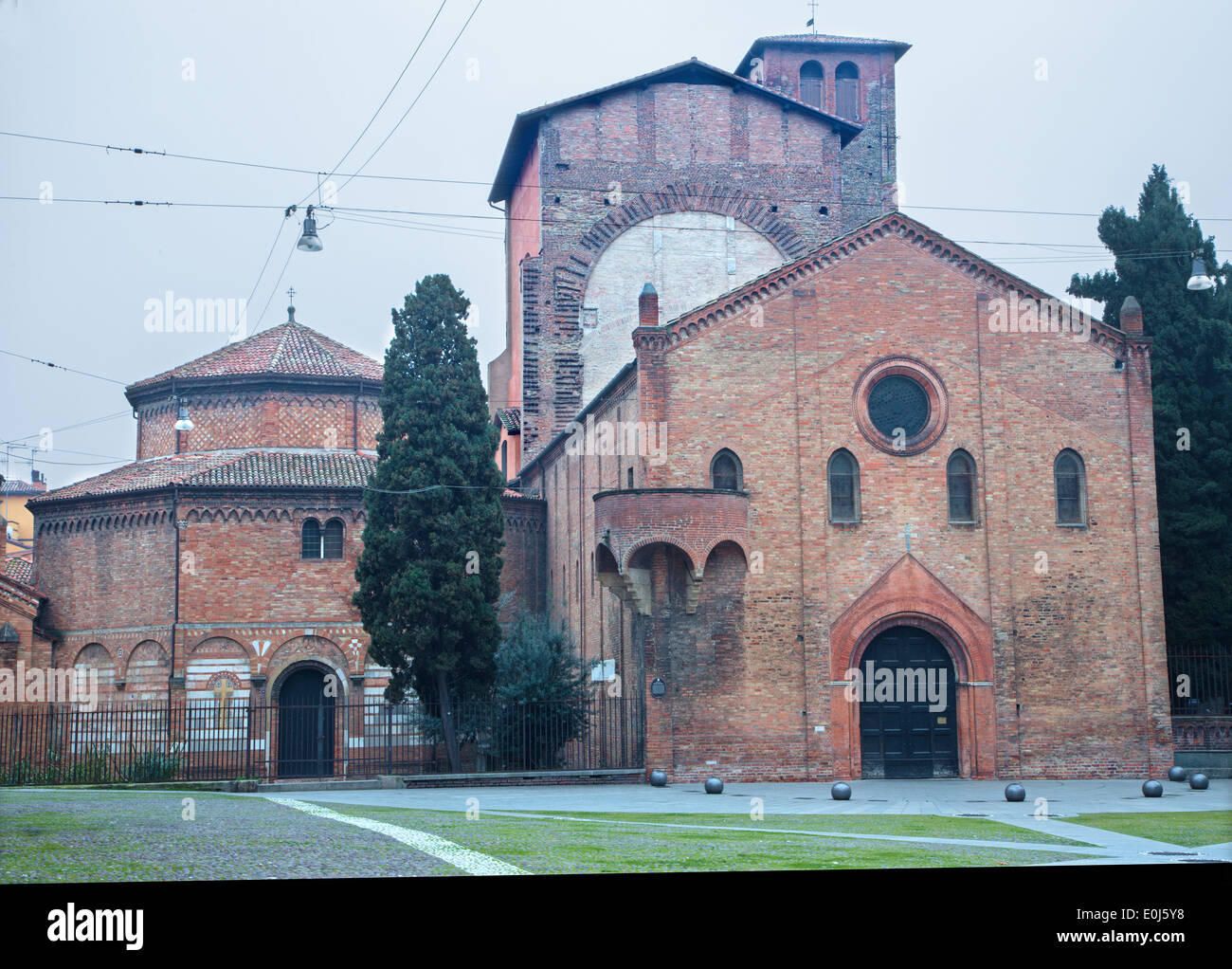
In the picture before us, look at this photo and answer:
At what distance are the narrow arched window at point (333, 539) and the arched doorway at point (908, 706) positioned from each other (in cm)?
1485

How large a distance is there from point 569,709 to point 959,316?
11.0 meters

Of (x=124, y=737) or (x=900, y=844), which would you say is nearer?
(x=900, y=844)

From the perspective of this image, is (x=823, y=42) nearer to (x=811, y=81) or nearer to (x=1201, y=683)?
(x=811, y=81)

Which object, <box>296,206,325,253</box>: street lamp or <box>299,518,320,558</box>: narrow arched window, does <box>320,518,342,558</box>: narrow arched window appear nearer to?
<box>299,518,320,558</box>: narrow arched window

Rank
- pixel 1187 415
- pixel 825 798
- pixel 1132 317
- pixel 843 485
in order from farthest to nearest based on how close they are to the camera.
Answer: pixel 1187 415
pixel 1132 317
pixel 843 485
pixel 825 798

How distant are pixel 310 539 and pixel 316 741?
5.11 meters

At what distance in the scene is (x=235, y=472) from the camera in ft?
110

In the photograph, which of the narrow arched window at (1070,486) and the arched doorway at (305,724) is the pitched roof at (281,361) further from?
the narrow arched window at (1070,486)

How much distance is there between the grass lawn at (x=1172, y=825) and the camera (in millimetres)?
13820

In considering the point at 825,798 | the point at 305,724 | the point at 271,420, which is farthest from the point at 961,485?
the point at 271,420

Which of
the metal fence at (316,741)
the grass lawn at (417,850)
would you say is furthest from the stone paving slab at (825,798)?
the metal fence at (316,741)
